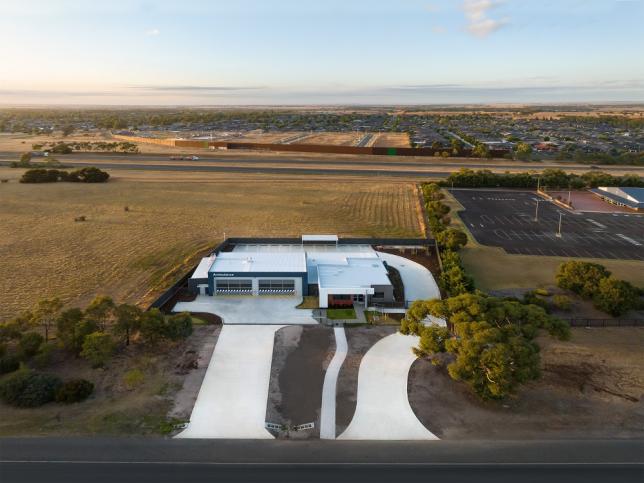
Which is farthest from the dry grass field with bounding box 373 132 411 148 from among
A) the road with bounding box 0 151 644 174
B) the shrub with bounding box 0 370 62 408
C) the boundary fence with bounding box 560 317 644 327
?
the shrub with bounding box 0 370 62 408

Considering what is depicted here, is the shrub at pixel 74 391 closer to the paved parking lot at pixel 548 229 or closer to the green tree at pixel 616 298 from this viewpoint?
the green tree at pixel 616 298

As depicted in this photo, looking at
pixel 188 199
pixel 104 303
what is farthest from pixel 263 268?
pixel 188 199

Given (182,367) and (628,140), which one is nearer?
(182,367)

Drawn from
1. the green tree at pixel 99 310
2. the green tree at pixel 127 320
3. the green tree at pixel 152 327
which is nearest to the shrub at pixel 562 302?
the green tree at pixel 152 327

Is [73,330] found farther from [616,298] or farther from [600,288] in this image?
[616,298]

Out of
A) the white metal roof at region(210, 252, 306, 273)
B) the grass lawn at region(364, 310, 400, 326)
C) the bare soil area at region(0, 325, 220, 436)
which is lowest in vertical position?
the grass lawn at region(364, 310, 400, 326)

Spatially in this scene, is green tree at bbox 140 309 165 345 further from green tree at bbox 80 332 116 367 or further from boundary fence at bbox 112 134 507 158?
boundary fence at bbox 112 134 507 158

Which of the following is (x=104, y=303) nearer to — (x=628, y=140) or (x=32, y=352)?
(x=32, y=352)
